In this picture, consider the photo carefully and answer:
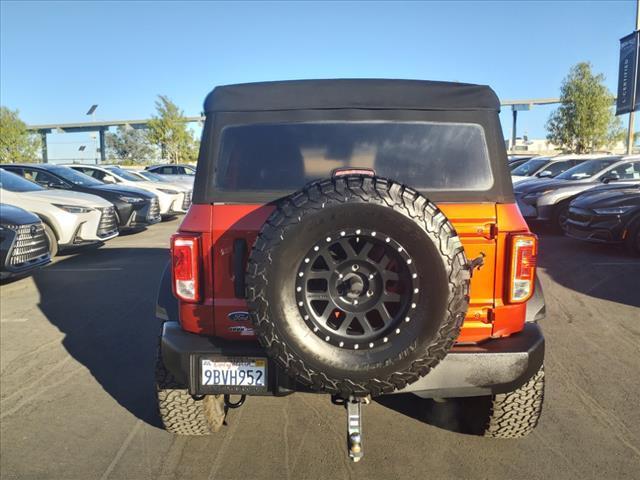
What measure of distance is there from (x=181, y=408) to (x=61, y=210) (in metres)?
6.77

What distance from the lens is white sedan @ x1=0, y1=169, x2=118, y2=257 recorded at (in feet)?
28.1

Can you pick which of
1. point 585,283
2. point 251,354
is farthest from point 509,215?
point 585,283

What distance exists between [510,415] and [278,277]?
1648 mm

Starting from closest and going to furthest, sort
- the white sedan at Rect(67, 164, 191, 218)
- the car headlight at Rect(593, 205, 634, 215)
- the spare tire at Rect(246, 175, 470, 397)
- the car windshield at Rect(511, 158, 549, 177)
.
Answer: the spare tire at Rect(246, 175, 470, 397)
the car headlight at Rect(593, 205, 634, 215)
the white sedan at Rect(67, 164, 191, 218)
the car windshield at Rect(511, 158, 549, 177)

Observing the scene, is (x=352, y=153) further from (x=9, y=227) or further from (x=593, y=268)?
(x=593, y=268)

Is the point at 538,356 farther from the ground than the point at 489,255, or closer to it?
closer to it

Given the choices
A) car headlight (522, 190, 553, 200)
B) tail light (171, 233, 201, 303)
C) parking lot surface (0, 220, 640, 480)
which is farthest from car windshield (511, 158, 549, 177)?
tail light (171, 233, 201, 303)

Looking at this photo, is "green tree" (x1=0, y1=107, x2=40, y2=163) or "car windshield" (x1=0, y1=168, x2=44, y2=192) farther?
"green tree" (x1=0, y1=107, x2=40, y2=163)

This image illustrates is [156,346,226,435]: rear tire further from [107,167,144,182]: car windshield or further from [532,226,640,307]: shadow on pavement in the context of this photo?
[107,167,144,182]: car windshield

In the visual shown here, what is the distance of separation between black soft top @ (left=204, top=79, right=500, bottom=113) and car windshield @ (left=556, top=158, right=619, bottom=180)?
10054mm

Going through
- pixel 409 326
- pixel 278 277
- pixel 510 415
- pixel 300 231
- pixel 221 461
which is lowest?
pixel 221 461

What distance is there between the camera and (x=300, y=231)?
2.26m

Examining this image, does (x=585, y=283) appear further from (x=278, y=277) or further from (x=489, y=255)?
(x=278, y=277)

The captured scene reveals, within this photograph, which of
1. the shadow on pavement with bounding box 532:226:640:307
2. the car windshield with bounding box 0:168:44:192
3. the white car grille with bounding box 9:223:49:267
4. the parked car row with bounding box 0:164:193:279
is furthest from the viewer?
the car windshield with bounding box 0:168:44:192
